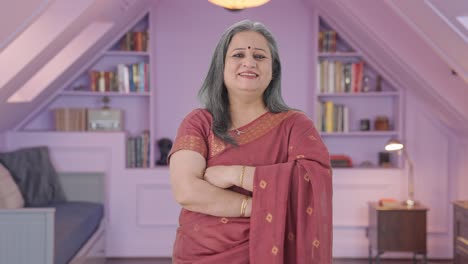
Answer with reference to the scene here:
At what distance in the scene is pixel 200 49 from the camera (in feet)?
17.7

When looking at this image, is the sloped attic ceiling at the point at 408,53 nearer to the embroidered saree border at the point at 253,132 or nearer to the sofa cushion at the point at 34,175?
the embroidered saree border at the point at 253,132

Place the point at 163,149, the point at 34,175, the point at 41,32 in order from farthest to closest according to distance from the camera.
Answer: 1. the point at 163,149
2. the point at 34,175
3. the point at 41,32

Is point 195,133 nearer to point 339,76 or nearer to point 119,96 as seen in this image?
point 339,76

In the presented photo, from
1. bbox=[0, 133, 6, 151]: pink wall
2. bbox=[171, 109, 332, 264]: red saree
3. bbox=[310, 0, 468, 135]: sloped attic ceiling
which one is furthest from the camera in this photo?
bbox=[0, 133, 6, 151]: pink wall

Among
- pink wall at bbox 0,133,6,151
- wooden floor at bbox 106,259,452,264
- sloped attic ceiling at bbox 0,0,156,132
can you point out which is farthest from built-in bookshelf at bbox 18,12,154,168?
wooden floor at bbox 106,259,452,264

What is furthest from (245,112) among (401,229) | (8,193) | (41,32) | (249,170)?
(401,229)

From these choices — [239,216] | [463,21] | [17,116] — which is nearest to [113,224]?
[17,116]

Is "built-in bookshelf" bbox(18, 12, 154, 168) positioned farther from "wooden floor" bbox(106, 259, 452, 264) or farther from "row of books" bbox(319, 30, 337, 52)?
"row of books" bbox(319, 30, 337, 52)

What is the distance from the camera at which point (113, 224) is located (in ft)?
16.5

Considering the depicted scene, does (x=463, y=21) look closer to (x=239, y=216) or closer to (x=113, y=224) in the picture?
(x=239, y=216)

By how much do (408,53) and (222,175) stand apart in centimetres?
292

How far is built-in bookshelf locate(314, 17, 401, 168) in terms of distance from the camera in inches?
202

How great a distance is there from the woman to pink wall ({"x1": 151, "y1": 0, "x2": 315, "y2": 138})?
378 centimetres

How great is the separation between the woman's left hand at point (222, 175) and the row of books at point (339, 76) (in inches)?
144
